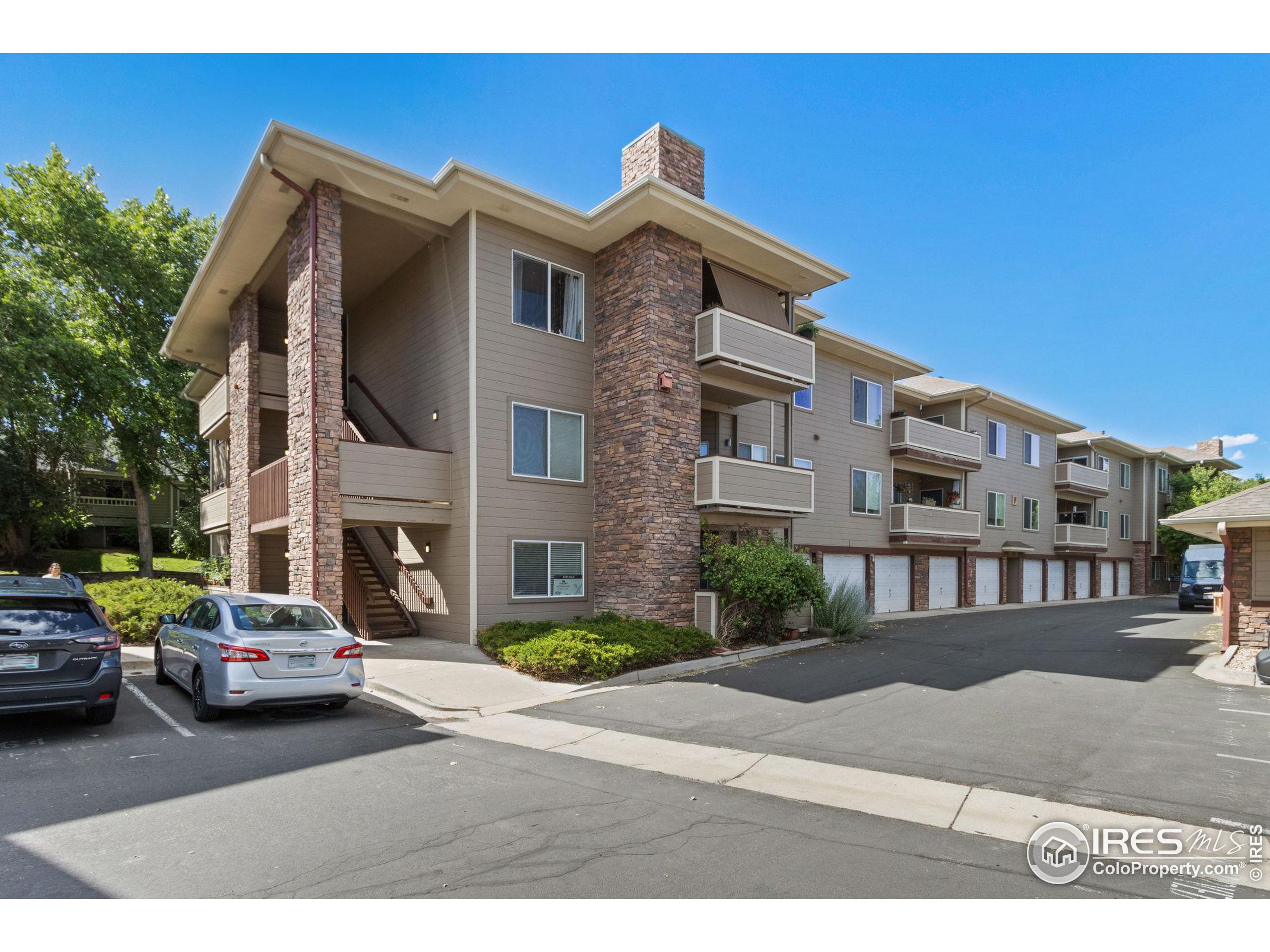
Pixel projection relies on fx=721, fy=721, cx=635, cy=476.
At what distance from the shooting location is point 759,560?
15070mm

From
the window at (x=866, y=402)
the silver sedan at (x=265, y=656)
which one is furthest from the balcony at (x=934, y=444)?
the silver sedan at (x=265, y=656)

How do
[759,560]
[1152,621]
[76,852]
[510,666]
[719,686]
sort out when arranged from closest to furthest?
[76,852] < [719,686] < [510,666] < [759,560] < [1152,621]

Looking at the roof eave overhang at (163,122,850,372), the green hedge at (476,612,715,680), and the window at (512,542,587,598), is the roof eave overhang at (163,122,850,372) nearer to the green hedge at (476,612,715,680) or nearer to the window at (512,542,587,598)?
the window at (512,542,587,598)

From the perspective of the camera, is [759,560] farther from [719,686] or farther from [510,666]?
[510,666]

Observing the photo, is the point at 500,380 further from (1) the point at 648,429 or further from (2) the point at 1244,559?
(2) the point at 1244,559

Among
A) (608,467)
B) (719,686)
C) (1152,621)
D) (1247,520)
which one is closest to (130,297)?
(608,467)

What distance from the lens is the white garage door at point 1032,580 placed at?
107 ft

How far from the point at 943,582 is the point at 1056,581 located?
11538 millimetres

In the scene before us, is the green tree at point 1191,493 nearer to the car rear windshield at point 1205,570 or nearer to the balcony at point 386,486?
the car rear windshield at point 1205,570

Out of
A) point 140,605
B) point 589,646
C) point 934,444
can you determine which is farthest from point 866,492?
point 140,605

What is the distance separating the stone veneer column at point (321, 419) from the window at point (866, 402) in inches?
660

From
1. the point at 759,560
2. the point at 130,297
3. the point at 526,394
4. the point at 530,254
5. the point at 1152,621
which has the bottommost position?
the point at 1152,621

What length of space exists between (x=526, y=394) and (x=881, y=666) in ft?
28.5

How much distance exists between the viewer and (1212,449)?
152 feet
